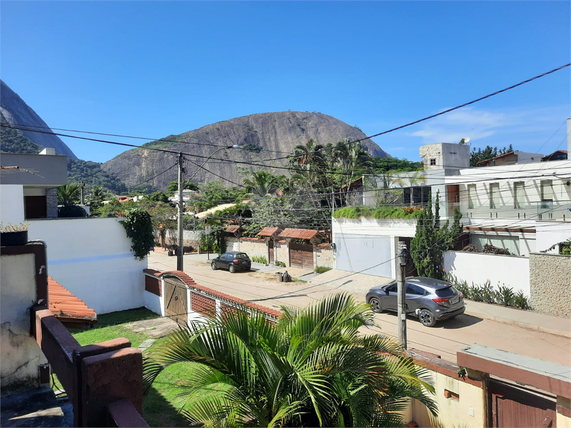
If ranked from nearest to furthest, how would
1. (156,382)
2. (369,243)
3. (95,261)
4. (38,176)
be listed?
(156,382) < (95,261) < (38,176) < (369,243)

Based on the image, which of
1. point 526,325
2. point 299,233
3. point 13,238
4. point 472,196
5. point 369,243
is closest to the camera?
point 13,238

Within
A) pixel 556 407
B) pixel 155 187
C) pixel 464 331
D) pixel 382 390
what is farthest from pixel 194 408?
pixel 155 187

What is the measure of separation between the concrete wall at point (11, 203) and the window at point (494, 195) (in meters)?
21.0

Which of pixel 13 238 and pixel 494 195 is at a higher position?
pixel 494 195

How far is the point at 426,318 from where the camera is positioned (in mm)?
12766

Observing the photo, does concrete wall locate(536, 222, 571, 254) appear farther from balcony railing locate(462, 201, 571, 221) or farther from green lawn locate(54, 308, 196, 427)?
green lawn locate(54, 308, 196, 427)

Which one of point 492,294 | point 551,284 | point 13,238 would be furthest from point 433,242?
point 13,238

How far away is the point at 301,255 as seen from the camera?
967 inches

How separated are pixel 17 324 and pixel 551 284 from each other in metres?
16.0

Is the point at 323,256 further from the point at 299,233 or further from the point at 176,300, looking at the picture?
the point at 176,300

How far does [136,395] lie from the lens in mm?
2406

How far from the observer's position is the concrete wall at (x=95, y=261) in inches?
556

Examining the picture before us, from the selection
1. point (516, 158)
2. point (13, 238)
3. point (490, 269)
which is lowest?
point (490, 269)

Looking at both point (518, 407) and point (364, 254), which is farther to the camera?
point (364, 254)
